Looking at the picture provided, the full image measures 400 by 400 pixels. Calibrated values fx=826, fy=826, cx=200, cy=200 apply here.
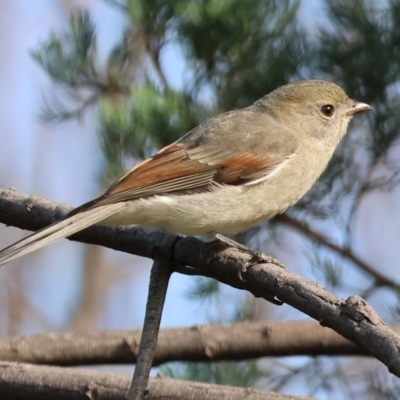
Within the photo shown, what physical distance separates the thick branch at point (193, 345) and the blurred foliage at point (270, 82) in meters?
0.23

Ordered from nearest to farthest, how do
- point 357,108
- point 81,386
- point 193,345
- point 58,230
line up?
point 58,230
point 81,386
point 193,345
point 357,108

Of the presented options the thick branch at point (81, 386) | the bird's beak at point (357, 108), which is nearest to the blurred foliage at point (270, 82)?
the bird's beak at point (357, 108)

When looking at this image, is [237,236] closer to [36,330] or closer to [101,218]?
[101,218]

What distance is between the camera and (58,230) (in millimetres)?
2773

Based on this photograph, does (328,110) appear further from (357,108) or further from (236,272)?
(236,272)

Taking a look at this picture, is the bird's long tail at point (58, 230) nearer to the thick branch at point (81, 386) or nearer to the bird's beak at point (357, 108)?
the thick branch at point (81, 386)

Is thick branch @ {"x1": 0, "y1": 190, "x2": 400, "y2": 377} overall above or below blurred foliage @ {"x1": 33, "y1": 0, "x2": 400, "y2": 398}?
below

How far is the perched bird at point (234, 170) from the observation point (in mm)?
3281

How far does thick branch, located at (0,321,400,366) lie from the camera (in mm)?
3430

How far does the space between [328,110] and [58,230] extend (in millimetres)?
1871

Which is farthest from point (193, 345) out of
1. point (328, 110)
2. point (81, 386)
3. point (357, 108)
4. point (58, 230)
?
point (328, 110)

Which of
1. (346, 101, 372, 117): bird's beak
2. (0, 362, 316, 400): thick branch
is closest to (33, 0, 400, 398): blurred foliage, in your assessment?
(346, 101, 372, 117): bird's beak

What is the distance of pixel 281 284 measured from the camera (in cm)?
244

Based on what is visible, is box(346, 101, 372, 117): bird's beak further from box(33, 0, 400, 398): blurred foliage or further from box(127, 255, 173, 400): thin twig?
box(127, 255, 173, 400): thin twig
